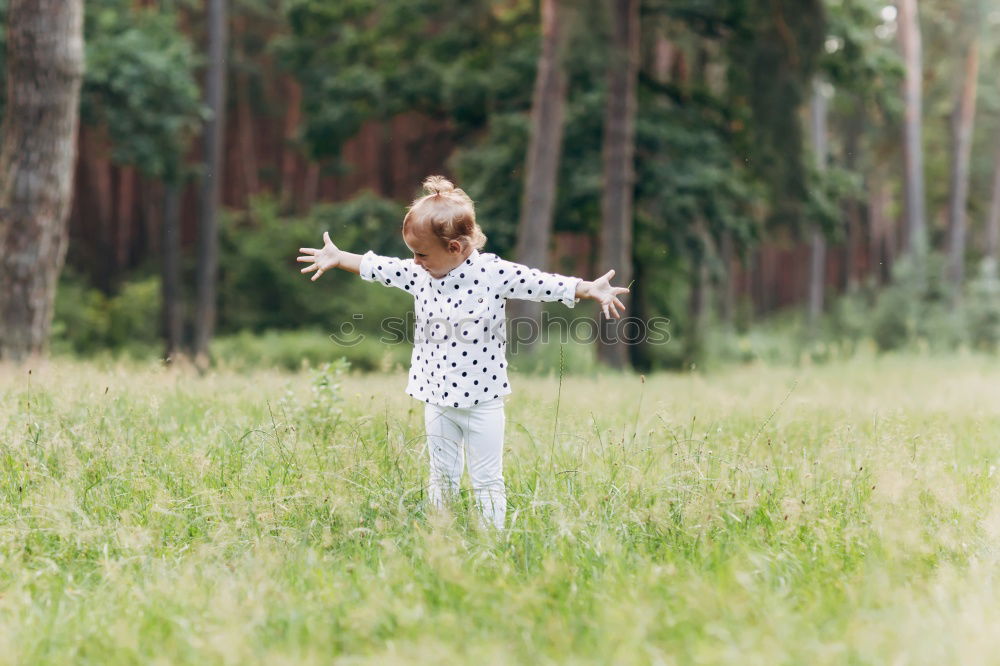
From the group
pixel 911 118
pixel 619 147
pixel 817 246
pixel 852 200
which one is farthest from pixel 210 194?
pixel 852 200

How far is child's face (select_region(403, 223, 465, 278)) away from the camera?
14.3ft

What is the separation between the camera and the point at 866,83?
1683 centimetres

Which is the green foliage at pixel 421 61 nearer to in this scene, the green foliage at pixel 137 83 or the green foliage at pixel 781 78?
the green foliage at pixel 137 83

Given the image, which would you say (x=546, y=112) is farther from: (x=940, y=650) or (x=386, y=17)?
(x=940, y=650)

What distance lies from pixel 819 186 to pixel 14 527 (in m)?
15.6

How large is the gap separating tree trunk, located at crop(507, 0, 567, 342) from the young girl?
954 centimetres

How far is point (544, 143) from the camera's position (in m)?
14.2

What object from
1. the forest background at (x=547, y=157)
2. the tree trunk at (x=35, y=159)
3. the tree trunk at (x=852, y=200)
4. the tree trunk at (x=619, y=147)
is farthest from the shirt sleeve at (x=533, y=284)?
the tree trunk at (x=852, y=200)

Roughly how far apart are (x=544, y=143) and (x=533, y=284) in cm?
1015

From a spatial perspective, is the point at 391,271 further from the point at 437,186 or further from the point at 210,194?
the point at 210,194

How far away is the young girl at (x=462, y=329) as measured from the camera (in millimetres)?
4348

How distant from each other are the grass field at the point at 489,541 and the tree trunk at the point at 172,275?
55.3 ft

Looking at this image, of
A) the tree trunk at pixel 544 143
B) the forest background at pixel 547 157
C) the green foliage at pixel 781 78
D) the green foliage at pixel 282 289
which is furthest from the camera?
the green foliage at pixel 282 289

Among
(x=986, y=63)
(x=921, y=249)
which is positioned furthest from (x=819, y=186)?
(x=986, y=63)
